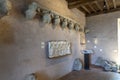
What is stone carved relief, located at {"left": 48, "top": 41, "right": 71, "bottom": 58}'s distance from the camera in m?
4.78

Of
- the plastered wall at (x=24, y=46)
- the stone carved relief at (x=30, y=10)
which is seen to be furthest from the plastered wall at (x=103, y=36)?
the stone carved relief at (x=30, y=10)

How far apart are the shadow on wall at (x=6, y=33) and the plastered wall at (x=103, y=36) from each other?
271 inches

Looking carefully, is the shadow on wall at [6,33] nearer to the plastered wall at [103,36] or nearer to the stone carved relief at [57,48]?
the stone carved relief at [57,48]

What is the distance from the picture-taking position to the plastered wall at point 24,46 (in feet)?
10.2

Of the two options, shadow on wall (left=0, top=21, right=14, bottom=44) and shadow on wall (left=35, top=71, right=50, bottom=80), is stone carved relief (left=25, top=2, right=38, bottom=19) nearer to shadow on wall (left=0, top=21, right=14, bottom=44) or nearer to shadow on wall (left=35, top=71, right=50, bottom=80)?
shadow on wall (left=0, top=21, right=14, bottom=44)

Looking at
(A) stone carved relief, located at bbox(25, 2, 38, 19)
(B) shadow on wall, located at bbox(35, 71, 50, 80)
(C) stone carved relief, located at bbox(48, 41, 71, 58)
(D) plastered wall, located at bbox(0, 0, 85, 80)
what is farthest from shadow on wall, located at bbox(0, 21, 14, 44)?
(C) stone carved relief, located at bbox(48, 41, 71, 58)

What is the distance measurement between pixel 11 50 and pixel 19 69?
0.52 metres

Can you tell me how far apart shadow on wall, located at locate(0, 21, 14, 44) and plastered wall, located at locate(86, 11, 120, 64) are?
688cm

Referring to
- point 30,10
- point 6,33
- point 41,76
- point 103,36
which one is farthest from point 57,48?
point 103,36

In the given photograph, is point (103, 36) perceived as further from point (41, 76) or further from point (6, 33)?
point (6, 33)

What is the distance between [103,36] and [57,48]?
485cm

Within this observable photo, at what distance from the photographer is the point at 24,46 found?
12.0 feet

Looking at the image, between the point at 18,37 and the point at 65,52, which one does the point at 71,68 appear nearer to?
the point at 65,52

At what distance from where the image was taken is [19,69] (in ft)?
11.4
